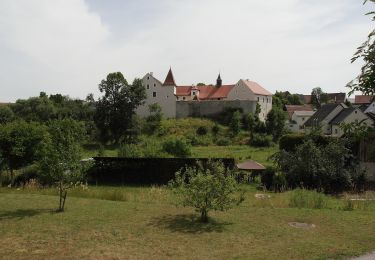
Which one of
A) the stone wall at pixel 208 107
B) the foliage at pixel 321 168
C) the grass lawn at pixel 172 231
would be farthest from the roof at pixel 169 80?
the grass lawn at pixel 172 231

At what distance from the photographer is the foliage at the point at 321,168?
2266 cm

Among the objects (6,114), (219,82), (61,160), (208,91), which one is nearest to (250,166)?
A: (61,160)

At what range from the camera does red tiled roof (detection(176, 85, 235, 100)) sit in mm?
67938

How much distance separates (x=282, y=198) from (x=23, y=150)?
52.5 ft

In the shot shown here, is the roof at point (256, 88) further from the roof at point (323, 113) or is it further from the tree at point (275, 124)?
the roof at point (323, 113)

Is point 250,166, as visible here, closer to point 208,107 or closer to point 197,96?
point 208,107

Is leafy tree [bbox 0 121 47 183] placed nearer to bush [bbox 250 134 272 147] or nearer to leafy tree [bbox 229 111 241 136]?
bush [bbox 250 134 272 147]

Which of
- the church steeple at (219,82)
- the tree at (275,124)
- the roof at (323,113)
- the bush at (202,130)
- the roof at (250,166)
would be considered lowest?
the roof at (250,166)

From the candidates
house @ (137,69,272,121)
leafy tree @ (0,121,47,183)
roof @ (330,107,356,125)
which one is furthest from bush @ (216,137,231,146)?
leafy tree @ (0,121,47,183)

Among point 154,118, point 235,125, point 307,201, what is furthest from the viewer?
point 154,118

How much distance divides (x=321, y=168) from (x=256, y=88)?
46261mm

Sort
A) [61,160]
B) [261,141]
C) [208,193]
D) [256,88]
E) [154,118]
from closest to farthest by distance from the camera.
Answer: [208,193], [61,160], [261,141], [154,118], [256,88]

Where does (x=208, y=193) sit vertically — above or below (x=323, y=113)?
below

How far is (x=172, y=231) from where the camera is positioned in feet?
41.0
